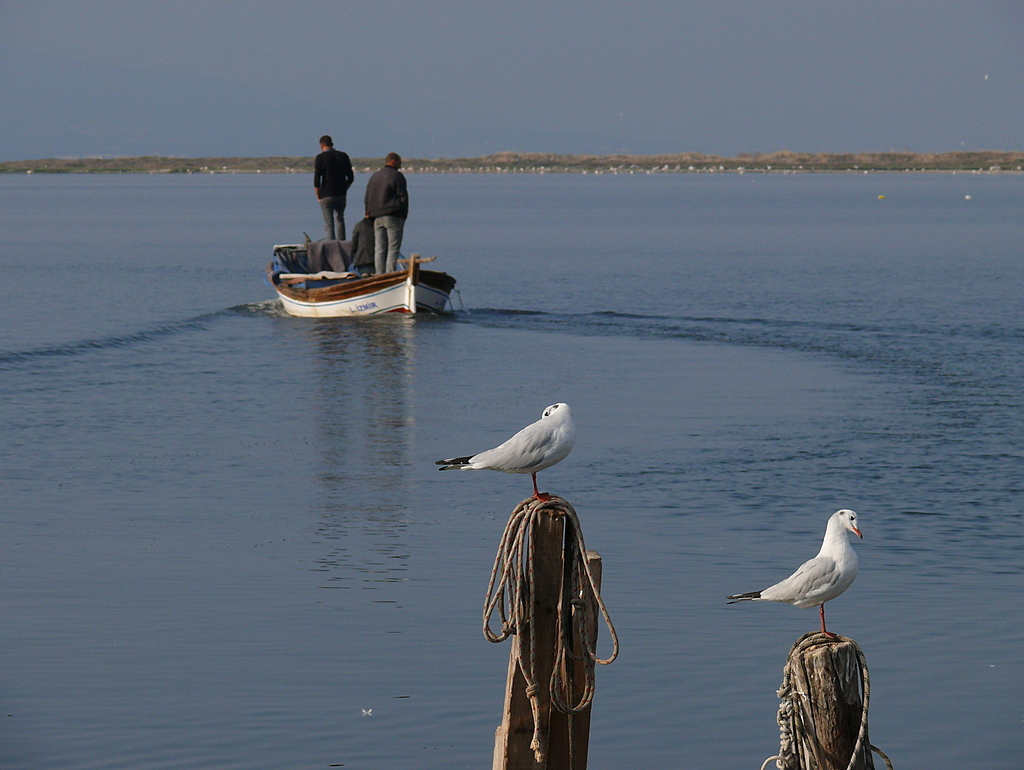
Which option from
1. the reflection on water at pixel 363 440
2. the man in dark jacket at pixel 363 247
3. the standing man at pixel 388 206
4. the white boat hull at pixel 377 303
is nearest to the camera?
the reflection on water at pixel 363 440

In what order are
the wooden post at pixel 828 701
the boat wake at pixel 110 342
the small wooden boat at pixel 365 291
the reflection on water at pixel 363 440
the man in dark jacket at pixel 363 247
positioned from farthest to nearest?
the small wooden boat at pixel 365 291 < the man in dark jacket at pixel 363 247 < the boat wake at pixel 110 342 < the reflection on water at pixel 363 440 < the wooden post at pixel 828 701

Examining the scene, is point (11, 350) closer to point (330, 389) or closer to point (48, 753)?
point (330, 389)

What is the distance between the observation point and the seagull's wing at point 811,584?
239 inches

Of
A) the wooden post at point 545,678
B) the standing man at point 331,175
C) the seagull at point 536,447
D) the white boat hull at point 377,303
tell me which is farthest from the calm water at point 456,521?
the standing man at point 331,175

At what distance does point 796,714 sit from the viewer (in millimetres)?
5336

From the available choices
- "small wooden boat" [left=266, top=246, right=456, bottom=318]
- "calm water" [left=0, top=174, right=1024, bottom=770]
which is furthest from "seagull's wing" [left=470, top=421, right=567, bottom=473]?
"small wooden boat" [left=266, top=246, right=456, bottom=318]

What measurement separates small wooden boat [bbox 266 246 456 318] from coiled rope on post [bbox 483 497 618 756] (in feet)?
72.3

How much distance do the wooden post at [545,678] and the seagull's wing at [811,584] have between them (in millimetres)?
987

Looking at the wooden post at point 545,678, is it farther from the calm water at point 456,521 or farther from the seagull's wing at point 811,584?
the calm water at point 456,521

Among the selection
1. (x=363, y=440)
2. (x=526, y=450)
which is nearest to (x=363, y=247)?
(x=363, y=440)

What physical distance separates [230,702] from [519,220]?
8318 centimetres

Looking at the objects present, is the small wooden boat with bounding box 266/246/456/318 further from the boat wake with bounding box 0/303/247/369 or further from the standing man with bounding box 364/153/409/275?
the boat wake with bounding box 0/303/247/369

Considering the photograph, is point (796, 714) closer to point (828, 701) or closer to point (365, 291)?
point (828, 701)

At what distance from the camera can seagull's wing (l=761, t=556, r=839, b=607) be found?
6.06m
